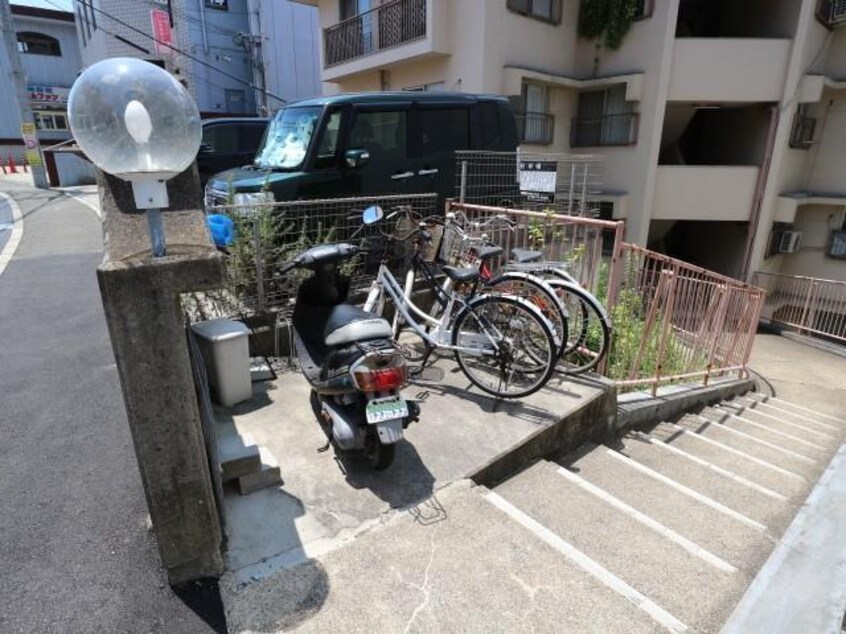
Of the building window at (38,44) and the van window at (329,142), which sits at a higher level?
the building window at (38,44)

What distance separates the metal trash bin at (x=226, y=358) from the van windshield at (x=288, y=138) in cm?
297

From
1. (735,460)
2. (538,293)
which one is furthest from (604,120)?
(735,460)

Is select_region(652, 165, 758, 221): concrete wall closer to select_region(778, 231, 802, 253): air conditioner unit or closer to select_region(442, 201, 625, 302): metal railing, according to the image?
select_region(778, 231, 802, 253): air conditioner unit

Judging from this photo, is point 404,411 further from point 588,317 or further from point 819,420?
point 819,420

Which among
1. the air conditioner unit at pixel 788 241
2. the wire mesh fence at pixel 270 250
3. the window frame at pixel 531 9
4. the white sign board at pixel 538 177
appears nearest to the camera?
the wire mesh fence at pixel 270 250

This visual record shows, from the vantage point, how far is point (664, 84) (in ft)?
37.1

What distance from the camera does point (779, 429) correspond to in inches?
219

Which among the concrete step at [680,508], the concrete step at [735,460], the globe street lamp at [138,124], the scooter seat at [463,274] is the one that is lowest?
the concrete step at [735,460]

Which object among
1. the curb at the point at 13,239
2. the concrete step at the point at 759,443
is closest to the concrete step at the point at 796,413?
the concrete step at the point at 759,443

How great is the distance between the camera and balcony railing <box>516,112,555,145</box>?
11845 mm

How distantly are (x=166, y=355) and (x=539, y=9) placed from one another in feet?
40.4

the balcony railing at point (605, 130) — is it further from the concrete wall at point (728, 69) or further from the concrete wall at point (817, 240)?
the concrete wall at point (817, 240)

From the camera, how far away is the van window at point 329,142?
582 cm

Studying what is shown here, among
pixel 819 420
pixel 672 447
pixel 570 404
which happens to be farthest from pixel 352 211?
pixel 819 420
